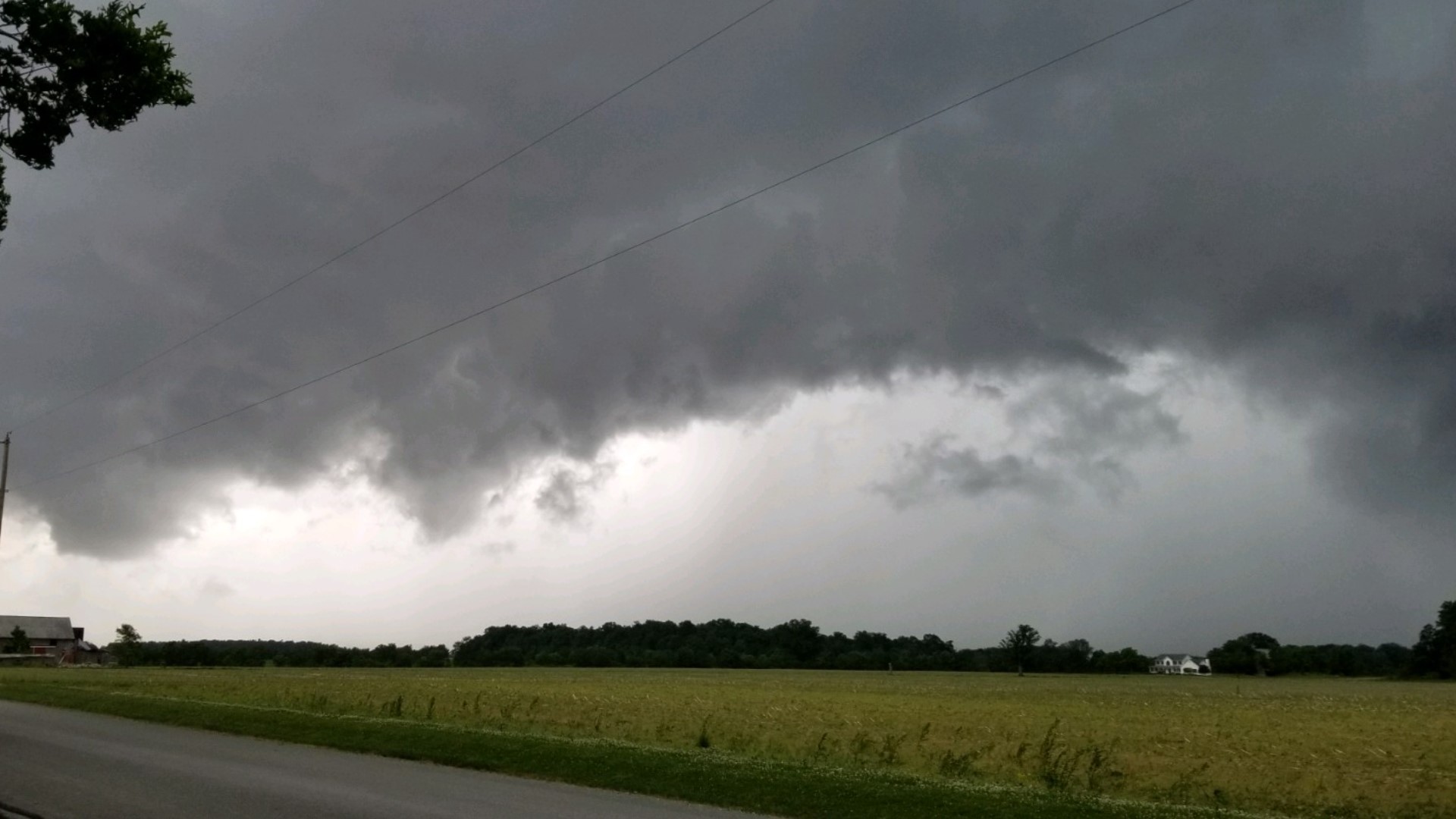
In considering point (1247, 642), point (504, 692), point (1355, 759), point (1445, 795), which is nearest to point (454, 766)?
point (1445, 795)

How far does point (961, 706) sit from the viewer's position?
5538cm

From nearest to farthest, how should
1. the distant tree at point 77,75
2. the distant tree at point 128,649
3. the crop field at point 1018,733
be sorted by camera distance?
the distant tree at point 77,75 → the crop field at point 1018,733 → the distant tree at point 128,649

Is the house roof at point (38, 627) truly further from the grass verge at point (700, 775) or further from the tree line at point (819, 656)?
the grass verge at point (700, 775)

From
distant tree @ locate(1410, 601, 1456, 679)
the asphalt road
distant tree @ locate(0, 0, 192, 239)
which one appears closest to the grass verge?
the asphalt road

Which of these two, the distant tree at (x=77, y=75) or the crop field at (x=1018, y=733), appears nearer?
the distant tree at (x=77, y=75)

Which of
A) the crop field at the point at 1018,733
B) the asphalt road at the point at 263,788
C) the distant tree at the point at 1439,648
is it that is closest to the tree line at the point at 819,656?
the distant tree at the point at 1439,648

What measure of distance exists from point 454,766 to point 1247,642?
20630cm

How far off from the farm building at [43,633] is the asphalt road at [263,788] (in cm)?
17763

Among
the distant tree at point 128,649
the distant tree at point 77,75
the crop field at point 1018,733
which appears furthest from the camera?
the distant tree at point 128,649

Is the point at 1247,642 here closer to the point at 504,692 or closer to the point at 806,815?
the point at 504,692

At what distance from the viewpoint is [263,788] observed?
51.3ft

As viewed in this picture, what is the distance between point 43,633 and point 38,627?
1.67 meters

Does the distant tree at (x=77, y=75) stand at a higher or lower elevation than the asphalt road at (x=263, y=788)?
higher

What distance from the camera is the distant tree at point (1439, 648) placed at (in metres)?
154
